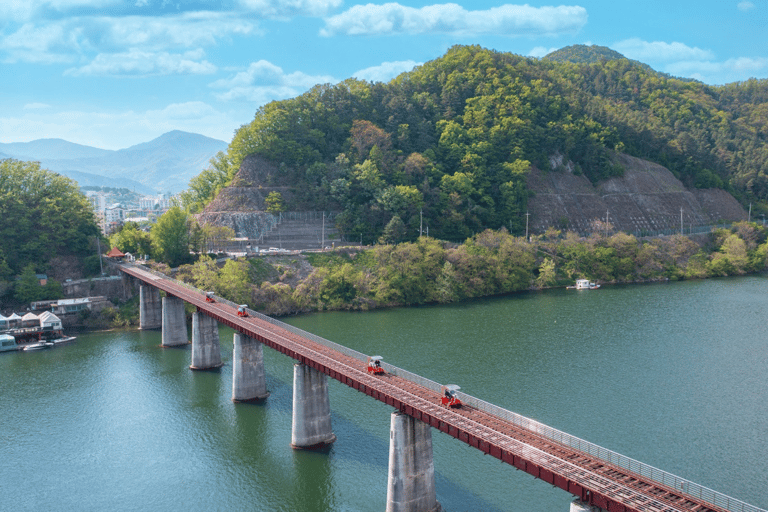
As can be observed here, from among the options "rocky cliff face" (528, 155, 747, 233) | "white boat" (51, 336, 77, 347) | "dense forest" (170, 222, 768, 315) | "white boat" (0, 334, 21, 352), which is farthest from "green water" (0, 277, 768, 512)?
"rocky cliff face" (528, 155, 747, 233)

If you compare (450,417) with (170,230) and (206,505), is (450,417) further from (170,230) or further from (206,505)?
(170,230)

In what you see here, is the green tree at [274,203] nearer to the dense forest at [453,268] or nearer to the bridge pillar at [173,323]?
the dense forest at [453,268]

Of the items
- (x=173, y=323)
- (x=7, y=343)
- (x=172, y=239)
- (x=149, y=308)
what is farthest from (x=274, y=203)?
(x=7, y=343)

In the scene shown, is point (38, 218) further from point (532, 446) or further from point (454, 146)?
point (532, 446)

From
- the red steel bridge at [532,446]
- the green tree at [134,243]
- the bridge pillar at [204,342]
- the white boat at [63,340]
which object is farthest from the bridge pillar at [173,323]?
the green tree at [134,243]

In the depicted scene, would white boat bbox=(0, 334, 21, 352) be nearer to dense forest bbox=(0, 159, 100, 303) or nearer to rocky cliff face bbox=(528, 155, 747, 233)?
dense forest bbox=(0, 159, 100, 303)
